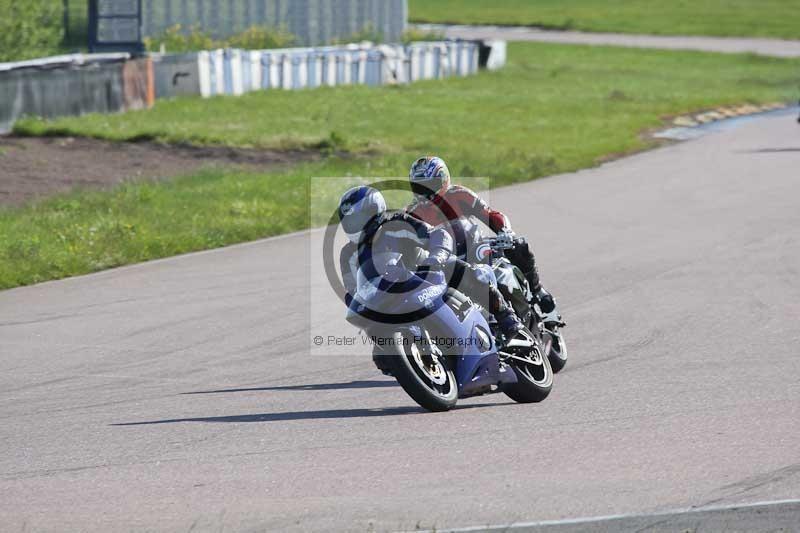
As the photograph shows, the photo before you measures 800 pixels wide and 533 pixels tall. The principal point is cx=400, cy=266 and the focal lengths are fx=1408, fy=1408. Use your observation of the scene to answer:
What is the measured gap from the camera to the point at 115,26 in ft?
119

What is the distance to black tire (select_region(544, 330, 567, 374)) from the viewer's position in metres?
10.2

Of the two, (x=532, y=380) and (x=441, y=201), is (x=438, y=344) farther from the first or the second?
(x=441, y=201)

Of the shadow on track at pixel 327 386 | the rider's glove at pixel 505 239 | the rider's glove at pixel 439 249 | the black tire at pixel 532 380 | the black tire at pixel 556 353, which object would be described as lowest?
the shadow on track at pixel 327 386

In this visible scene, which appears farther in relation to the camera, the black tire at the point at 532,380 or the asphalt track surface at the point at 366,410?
the black tire at the point at 532,380

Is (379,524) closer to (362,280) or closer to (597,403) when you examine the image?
(362,280)

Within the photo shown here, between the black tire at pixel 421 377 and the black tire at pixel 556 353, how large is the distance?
5.03 ft

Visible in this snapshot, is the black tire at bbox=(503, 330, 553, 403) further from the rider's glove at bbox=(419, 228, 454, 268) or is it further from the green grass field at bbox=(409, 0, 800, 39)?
the green grass field at bbox=(409, 0, 800, 39)

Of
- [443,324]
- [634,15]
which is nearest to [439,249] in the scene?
[443,324]

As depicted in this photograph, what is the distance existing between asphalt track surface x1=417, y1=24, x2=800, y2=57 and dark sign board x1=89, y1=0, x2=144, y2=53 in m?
24.7

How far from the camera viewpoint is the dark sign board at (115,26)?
35.3m

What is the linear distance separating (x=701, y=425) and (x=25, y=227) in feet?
36.1

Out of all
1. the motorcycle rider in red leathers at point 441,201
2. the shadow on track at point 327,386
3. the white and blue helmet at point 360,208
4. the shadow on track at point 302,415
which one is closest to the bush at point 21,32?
the shadow on track at point 327,386

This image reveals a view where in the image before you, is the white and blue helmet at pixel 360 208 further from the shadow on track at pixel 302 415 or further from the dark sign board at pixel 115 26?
the dark sign board at pixel 115 26

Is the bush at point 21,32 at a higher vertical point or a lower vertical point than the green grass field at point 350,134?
higher
